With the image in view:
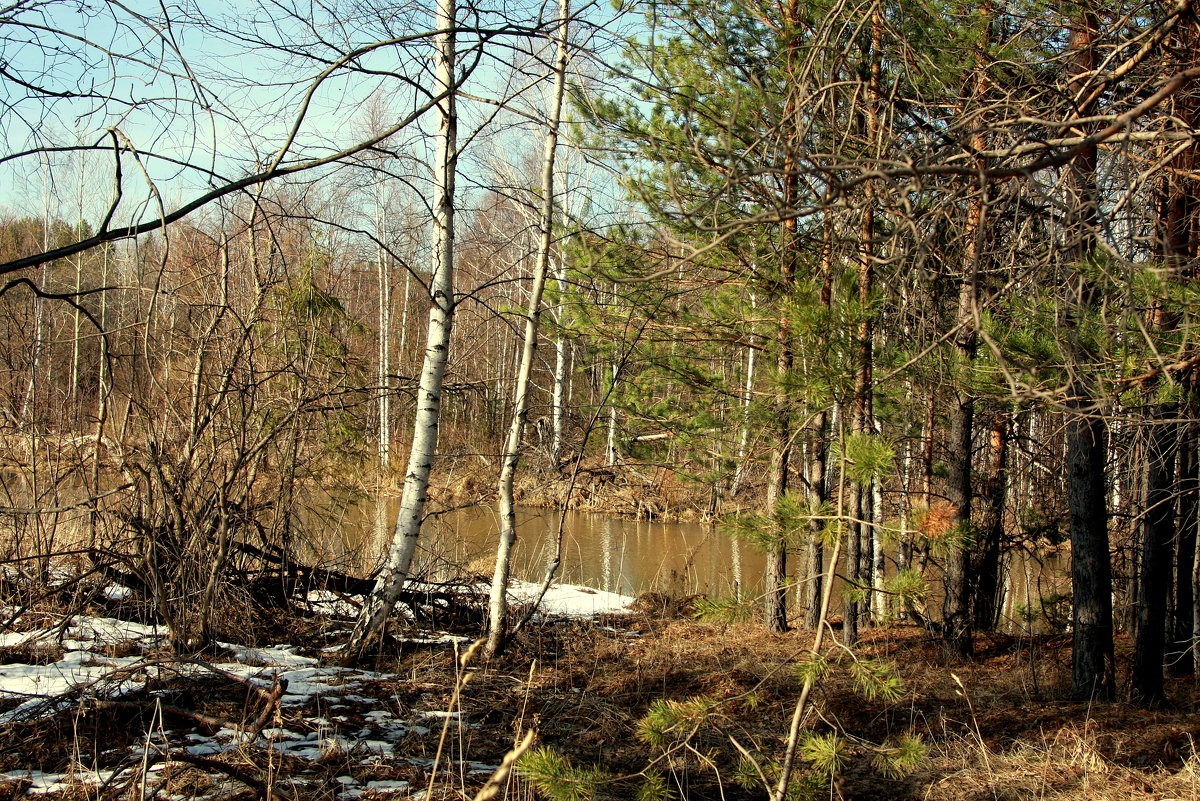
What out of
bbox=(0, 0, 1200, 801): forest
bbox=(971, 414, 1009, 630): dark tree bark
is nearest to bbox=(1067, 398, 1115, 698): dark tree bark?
bbox=(0, 0, 1200, 801): forest

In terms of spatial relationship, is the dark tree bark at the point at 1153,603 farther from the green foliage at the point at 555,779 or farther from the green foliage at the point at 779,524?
the green foliage at the point at 555,779

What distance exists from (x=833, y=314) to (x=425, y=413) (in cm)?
292

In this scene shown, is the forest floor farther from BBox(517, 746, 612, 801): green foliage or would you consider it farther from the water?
the water

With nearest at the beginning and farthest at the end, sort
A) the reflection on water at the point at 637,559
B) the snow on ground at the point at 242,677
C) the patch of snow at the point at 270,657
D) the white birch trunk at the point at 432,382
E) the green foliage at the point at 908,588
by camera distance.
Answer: the green foliage at the point at 908,588 < the snow on ground at the point at 242,677 < the patch of snow at the point at 270,657 < the white birch trunk at the point at 432,382 < the reflection on water at the point at 637,559

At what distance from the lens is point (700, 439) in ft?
26.1

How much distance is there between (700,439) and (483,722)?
412 centimetres

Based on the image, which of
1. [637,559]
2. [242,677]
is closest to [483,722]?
[242,677]

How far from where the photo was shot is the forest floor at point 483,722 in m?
3.11

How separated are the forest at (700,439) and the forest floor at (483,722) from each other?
0.03 metres

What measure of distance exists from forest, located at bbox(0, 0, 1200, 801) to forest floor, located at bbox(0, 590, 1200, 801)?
0.03 meters

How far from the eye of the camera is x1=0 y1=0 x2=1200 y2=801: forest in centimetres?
264

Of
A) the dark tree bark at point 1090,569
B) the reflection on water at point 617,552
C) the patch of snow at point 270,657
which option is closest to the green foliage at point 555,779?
the patch of snow at point 270,657

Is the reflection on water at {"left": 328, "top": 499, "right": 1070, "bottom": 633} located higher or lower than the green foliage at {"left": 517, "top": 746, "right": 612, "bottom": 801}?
lower

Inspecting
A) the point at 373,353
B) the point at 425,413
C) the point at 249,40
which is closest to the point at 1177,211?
the point at 425,413
